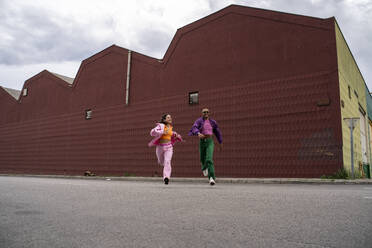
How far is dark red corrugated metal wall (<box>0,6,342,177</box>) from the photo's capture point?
43.0ft

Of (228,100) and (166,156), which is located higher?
(228,100)

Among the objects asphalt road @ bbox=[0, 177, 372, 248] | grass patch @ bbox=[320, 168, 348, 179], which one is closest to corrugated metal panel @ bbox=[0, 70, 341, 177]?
grass patch @ bbox=[320, 168, 348, 179]

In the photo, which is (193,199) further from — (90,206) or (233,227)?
(233,227)

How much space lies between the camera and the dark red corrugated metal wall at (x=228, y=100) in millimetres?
13117

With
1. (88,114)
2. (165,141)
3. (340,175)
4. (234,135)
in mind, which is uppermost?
(88,114)

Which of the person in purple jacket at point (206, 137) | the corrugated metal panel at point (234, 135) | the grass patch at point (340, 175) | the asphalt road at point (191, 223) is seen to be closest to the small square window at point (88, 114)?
the corrugated metal panel at point (234, 135)

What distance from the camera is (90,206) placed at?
450 cm

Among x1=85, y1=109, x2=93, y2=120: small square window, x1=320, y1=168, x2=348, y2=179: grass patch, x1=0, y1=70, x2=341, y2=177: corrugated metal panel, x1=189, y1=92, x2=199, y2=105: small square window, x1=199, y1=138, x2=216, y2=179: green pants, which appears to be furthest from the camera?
x1=85, y1=109, x2=93, y2=120: small square window

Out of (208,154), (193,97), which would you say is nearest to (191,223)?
(208,154)

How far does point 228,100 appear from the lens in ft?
50.5

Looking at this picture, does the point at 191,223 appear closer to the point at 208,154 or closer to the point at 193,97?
the point at 208,154

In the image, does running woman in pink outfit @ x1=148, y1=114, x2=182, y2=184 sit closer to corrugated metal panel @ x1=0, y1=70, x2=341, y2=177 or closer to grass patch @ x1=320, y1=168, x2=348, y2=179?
corrugated metal panel @ x1=0, y1=70, x2=341, y2=177

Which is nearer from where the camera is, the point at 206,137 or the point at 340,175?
the point at 206,137

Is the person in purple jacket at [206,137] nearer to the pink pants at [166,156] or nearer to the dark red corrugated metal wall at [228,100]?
the pink pants at [166,156]
